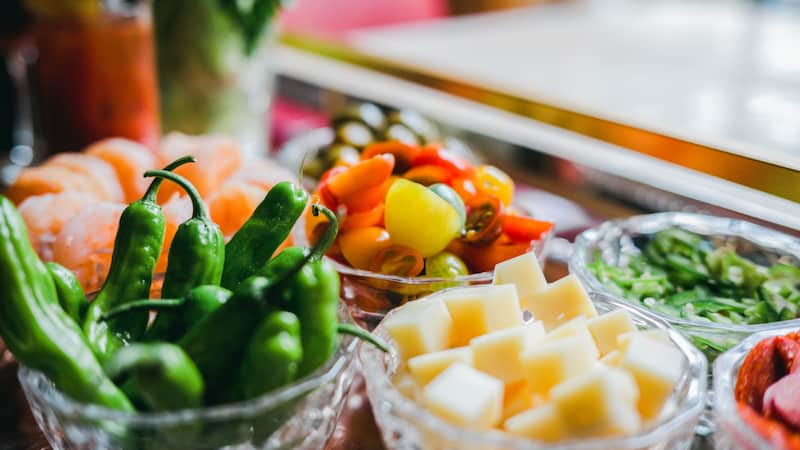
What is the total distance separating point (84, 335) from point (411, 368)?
248 mm

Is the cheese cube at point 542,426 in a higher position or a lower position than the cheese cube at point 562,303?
lower

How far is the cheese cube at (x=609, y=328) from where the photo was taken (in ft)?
2.02

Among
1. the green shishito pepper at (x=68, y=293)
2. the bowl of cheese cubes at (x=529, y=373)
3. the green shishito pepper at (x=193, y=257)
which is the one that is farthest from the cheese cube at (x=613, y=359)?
the green shishito pepper at (x=68, y=293)

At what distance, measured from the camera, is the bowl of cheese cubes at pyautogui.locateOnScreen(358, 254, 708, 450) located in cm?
51

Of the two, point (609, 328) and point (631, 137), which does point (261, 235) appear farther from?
point (631, 137)

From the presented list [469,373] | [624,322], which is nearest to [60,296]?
[469,373]

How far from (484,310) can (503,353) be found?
0.18ft

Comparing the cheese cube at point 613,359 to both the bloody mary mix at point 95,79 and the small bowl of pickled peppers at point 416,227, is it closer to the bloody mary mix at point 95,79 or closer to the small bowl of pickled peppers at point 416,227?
the small bowl of pickled peppers at point 416,227

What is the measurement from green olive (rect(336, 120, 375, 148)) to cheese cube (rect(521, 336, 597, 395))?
62 cm

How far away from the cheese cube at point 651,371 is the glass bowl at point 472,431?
0.02 meters

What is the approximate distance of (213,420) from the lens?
0.52 m

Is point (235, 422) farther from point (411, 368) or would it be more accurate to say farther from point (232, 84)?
point (232, 84)

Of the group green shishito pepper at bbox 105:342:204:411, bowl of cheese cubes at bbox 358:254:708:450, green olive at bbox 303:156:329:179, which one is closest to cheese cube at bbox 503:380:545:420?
bowl of cheese cubes at bbox 358:254:708:450

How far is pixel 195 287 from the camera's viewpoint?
609 mm
